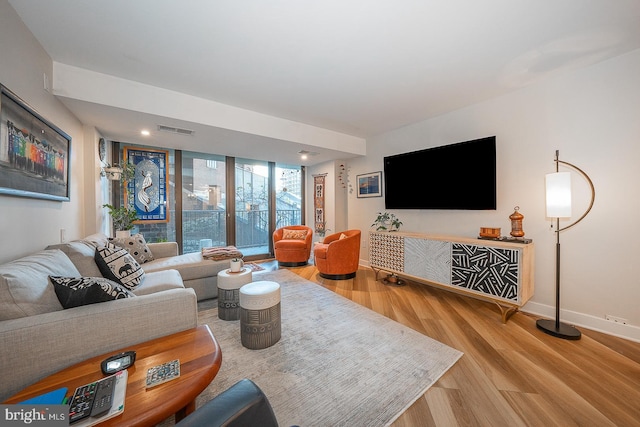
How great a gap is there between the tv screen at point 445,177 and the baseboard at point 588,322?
1186 mm

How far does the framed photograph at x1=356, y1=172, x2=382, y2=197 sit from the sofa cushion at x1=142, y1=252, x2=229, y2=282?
2.79 metres

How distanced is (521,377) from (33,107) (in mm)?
4085

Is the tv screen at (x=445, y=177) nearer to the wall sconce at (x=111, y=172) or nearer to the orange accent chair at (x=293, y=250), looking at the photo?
the orange accent chair at (x=293, y=250)

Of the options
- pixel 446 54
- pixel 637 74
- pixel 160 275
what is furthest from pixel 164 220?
pixel 637 74

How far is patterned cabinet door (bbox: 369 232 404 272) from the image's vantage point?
343 centimetres

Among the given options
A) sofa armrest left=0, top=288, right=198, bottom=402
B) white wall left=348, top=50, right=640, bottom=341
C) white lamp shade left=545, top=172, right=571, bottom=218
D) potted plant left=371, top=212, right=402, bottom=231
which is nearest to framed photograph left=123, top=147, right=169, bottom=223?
sofa armrest left=0, top=288, right=198, bottom=402

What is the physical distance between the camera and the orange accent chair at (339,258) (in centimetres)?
376

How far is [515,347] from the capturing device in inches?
79.3

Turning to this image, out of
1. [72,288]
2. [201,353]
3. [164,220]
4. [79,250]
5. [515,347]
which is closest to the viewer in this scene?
[201,353]

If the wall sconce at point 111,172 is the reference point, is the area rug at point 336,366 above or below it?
below

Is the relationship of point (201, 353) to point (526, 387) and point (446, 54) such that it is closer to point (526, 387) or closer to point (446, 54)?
point (526, 387)

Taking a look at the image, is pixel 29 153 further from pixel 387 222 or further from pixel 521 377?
pixel 387 222

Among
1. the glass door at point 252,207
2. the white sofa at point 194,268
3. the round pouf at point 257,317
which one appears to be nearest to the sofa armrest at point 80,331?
the round pouf at point 257,317

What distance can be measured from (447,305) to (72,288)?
3.35 m
